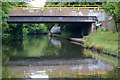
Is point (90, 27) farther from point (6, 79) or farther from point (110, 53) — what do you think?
point (6, 79)

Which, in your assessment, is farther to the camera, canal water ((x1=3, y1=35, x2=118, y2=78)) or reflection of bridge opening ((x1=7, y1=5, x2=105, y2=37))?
reflection of bridge opening ((x1=7, y1=5, x2=105, y2=37))

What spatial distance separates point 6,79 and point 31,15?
74.3 feet

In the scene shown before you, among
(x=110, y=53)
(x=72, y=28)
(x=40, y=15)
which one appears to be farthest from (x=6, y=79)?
(x=72, y=28)

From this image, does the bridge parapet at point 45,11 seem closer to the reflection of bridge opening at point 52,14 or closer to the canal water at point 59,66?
the reflection of bridge opening at point 52,14

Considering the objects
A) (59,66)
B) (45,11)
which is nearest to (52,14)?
(45,11)

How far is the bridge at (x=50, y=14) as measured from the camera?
31.1 m

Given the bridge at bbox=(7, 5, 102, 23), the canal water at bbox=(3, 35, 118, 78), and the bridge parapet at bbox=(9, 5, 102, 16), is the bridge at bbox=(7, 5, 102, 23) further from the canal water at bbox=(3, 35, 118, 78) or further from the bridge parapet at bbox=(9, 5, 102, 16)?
the canal water at bbox=(3, 35, 118, 78)

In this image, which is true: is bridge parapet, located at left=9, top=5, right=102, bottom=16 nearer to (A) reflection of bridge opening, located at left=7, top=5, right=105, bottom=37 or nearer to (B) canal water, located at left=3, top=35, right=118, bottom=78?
(A) reflection of bridge opening, located at left=7, top=5, right=105, bottom=37

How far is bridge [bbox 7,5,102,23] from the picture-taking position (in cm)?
3108

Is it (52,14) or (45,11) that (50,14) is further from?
(45,11)

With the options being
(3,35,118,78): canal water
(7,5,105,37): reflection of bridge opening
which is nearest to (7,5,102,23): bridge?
(7,5,105,37): reflection of bridge opening

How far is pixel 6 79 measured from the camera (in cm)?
905

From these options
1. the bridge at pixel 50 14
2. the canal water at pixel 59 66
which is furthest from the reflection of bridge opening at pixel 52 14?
the canal water at pixel 59 66

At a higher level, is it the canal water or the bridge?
the bridge
